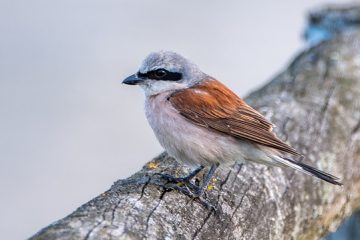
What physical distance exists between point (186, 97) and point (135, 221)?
152 cm

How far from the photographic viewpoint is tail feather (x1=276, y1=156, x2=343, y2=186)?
3.86 metres

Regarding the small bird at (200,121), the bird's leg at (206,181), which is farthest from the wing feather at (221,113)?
the bird's leg at (206,181)

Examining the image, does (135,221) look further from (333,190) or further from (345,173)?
(345,173)

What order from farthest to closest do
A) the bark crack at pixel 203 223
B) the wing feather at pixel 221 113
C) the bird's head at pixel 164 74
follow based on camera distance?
the bird's head at pixel 164 74
the wing feather at pixel 221 113
the bark crack at pixel 203 223

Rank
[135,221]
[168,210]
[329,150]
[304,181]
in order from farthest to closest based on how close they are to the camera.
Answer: [329,150], [304,181], [168,210], [135,221]

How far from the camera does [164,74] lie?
4.50 metres

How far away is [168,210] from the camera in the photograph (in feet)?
11.1

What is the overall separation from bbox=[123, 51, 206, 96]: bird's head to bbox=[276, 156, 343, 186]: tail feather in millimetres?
857

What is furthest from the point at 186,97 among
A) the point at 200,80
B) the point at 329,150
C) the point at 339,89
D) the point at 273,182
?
the point at 339,89

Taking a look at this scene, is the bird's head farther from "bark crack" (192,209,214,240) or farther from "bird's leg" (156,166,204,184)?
"bark crack" (192,209,214,240)

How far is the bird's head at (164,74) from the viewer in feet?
14.7

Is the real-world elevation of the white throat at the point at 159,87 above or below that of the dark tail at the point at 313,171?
above

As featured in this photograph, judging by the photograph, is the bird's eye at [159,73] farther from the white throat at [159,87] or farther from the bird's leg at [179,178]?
the bird's leg at [179,178]

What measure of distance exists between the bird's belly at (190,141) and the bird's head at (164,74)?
0.17m
